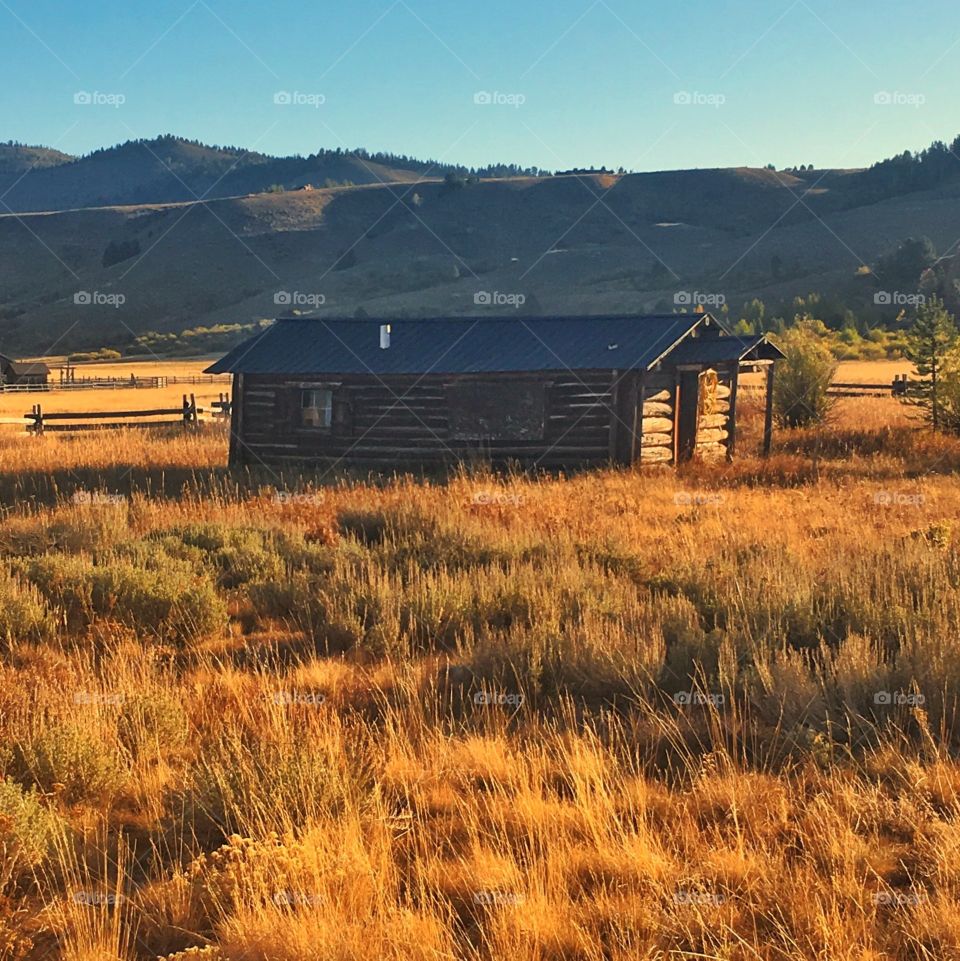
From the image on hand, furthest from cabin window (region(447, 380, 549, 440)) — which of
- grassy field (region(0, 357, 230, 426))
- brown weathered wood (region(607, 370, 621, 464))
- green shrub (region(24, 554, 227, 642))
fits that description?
grassy field (region(0, 357, 230, 426))

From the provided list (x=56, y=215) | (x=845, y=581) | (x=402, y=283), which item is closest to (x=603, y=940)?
(x=845, y=581)

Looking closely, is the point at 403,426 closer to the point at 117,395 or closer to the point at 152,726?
the point at 152,726

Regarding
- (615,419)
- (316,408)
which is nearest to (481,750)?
(615,419)

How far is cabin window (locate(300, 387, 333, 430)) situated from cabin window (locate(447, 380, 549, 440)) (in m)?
3.04

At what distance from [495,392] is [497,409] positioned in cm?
37

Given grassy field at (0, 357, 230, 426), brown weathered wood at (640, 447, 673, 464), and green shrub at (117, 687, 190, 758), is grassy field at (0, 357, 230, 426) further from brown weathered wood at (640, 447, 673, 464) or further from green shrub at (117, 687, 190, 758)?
green shrub at (117, 687, 190, 758)

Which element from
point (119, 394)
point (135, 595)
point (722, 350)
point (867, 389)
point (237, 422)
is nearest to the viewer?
point (135, 595)

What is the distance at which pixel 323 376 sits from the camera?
73.2ft

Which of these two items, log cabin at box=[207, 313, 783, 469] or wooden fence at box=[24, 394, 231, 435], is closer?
log cabin at box=[207, 313, 783, 469]

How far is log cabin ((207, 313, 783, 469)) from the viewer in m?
20.6

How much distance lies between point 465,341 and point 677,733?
17.4 meters

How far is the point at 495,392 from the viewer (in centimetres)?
2111

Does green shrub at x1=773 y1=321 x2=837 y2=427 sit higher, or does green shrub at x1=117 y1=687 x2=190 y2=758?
green shrub at x1=773 y1=321 x2=837 y2=427

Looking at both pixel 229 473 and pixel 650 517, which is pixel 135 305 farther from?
pixel 650 517
